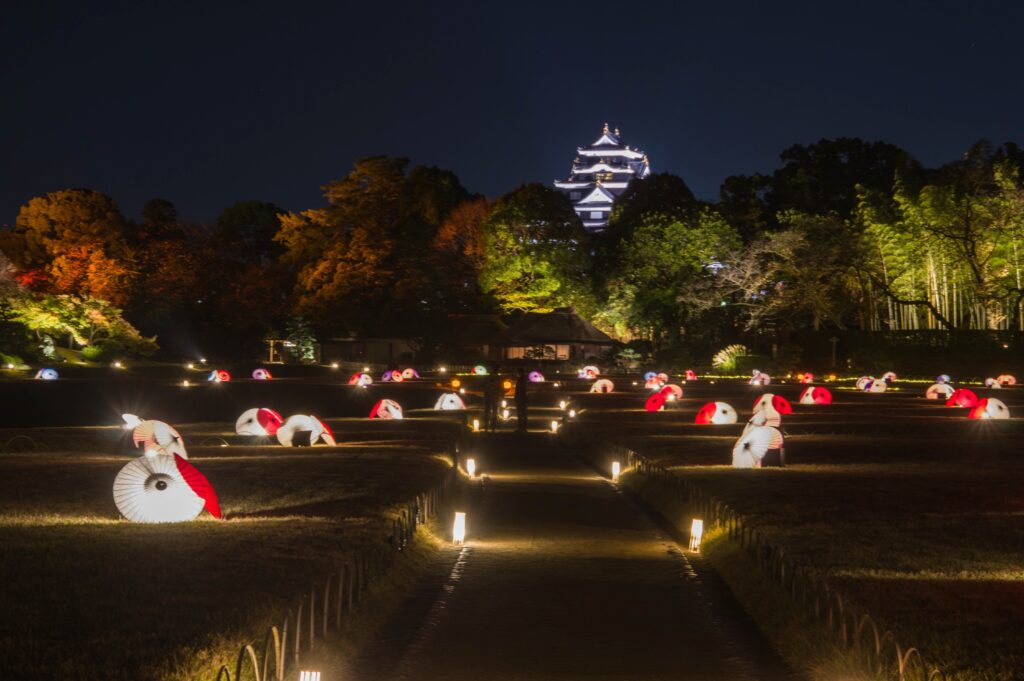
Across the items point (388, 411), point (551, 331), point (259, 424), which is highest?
point (551, 331)

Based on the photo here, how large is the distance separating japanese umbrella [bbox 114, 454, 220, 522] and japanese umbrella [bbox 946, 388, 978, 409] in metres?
31.7

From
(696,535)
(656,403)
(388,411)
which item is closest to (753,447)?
(696,535)

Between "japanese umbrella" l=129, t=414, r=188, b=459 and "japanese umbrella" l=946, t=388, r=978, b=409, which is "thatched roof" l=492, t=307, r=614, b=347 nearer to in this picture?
"japanese umbrella" l=946, t=388, r=978, b=409

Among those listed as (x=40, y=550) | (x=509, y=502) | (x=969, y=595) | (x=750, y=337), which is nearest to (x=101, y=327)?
(x=750, y=337)

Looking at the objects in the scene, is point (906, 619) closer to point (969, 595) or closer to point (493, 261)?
point (969, 595)

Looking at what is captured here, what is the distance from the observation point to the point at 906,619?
8570mm

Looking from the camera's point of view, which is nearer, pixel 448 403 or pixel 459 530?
pixel 459 530

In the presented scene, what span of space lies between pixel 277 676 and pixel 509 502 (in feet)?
37.2

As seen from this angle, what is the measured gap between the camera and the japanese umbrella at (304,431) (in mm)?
24500

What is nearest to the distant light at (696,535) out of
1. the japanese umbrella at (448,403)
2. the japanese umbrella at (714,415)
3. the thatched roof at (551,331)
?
the japanese umbrella at (714,415)

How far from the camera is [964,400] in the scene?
4031 centimetres

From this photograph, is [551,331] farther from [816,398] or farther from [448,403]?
[448,403]

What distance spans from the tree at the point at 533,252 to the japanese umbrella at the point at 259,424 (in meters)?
51.4

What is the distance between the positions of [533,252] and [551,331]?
5357 millimetres
